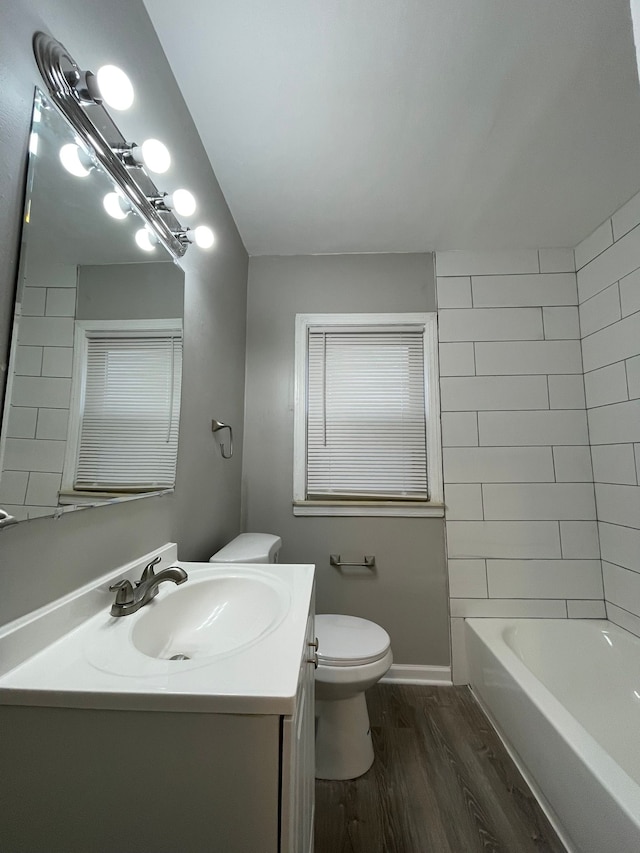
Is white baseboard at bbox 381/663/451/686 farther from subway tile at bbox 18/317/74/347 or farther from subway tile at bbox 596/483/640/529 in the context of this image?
subway tile at bbox 18/317/74/347

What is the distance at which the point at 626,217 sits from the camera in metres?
1.81

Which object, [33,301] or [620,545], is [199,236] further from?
[620,545]

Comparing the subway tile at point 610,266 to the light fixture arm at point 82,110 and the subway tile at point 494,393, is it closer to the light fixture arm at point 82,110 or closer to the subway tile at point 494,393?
the subway tile at point 494,393

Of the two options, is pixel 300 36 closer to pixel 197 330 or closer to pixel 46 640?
pixel 197 330

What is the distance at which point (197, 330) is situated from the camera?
143 centimetres

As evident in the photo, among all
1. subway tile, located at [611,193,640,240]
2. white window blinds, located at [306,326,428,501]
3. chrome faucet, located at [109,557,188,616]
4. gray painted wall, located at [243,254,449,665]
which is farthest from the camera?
white window blinds, located at [306,326,428,501]

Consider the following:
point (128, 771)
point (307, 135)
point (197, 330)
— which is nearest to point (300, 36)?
point (307, 135)

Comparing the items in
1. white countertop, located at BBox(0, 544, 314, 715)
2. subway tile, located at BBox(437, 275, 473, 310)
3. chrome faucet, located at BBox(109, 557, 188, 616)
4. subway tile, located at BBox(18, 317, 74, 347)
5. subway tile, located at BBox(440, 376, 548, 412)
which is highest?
subway tile, located at BBox(437, 275, 473, 310)

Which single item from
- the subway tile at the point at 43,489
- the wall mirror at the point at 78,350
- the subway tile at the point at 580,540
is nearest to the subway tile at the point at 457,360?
the subway tile at the point at 580,540

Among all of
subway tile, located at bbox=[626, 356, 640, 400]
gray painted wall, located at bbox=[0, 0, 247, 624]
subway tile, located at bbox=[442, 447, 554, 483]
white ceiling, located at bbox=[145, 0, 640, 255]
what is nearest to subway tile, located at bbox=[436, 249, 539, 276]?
white ceiling, located at bbox=[145, 0, 640, 255]

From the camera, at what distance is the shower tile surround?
6.23 feet

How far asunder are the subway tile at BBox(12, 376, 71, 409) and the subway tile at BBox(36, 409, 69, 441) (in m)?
0.01

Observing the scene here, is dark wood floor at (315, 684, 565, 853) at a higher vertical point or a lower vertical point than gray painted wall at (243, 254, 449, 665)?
lower

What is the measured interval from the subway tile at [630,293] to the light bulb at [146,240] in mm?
2162
